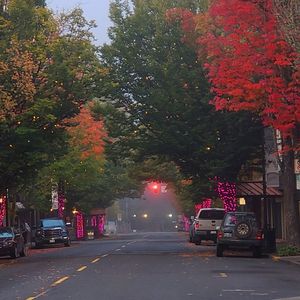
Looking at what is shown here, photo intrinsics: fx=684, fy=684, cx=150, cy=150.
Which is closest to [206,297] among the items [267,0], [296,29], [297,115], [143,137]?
[296,29]

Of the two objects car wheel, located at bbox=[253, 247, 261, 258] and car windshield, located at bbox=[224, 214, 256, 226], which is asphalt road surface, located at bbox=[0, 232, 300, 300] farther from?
car windshield, located at bbox=[224, 214, 256, 226]

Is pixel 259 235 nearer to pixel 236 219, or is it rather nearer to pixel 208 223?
pixel 236 219

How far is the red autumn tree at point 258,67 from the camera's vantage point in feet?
81.6

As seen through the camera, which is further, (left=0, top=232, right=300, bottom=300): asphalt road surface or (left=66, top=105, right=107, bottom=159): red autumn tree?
(left=66, top=105, right=107, bottom=159): red autumn tree

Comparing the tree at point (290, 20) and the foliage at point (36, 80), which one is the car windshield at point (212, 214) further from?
the tree at point (290, 20)

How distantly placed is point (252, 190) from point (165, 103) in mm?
10380

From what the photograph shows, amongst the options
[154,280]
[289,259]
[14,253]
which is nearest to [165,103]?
[14,253]

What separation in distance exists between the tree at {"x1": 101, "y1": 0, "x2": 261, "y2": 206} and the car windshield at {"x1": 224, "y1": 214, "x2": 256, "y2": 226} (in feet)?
22.0

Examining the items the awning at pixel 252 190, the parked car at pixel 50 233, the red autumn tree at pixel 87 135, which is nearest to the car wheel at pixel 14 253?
the parked car at pixel 50 233

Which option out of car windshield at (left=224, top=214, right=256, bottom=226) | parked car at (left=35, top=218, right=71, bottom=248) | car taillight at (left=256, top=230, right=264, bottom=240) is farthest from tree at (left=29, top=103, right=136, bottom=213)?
car taillight at (left=256, top=230, right=264, bottom=240)

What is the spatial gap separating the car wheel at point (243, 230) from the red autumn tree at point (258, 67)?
1.85 m

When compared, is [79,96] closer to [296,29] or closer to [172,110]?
[172,110]

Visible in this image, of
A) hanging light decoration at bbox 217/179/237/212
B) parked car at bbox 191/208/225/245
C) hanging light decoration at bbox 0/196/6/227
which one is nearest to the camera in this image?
parked car at bbox 191/208/225/245

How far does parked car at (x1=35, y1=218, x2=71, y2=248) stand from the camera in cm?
4569
